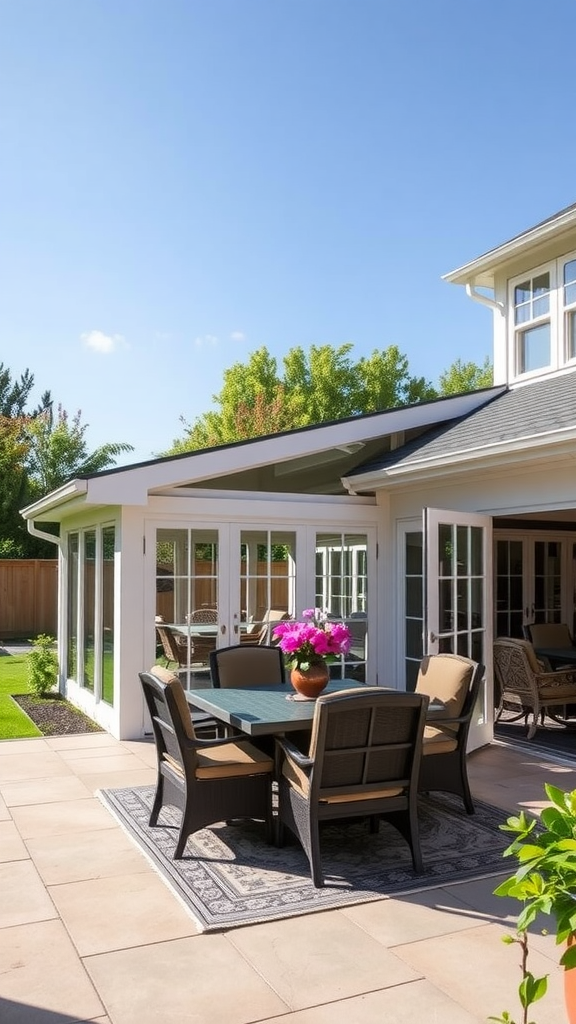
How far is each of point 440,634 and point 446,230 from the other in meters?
14.6

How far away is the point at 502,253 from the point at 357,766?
7149 mm

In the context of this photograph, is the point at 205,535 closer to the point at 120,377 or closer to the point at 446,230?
the point at 446,230

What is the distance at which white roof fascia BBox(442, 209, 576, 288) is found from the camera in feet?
28.1

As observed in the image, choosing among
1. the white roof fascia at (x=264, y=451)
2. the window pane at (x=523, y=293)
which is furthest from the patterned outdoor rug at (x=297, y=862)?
the window pane at (x=523, y=293)

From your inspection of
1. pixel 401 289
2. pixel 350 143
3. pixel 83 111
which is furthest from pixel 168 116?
pixel 401 289

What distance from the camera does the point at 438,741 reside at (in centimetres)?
533

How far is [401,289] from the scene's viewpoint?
30.8 metres

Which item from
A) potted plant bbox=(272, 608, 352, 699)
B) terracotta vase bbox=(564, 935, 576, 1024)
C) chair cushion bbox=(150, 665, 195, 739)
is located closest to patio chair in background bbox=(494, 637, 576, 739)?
potted plant bbox=(272, 608, 352, 699)

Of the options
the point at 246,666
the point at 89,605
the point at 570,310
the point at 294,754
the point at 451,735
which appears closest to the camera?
the point at 294,754

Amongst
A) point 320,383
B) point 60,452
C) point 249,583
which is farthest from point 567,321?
point 320,383

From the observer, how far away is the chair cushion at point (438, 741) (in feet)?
17.3

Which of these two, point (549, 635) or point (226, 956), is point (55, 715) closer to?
point (549, 635)

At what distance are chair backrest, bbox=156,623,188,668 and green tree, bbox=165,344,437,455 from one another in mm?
22895

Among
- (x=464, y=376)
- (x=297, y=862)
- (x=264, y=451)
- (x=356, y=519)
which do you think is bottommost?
(x=297, y=862)
